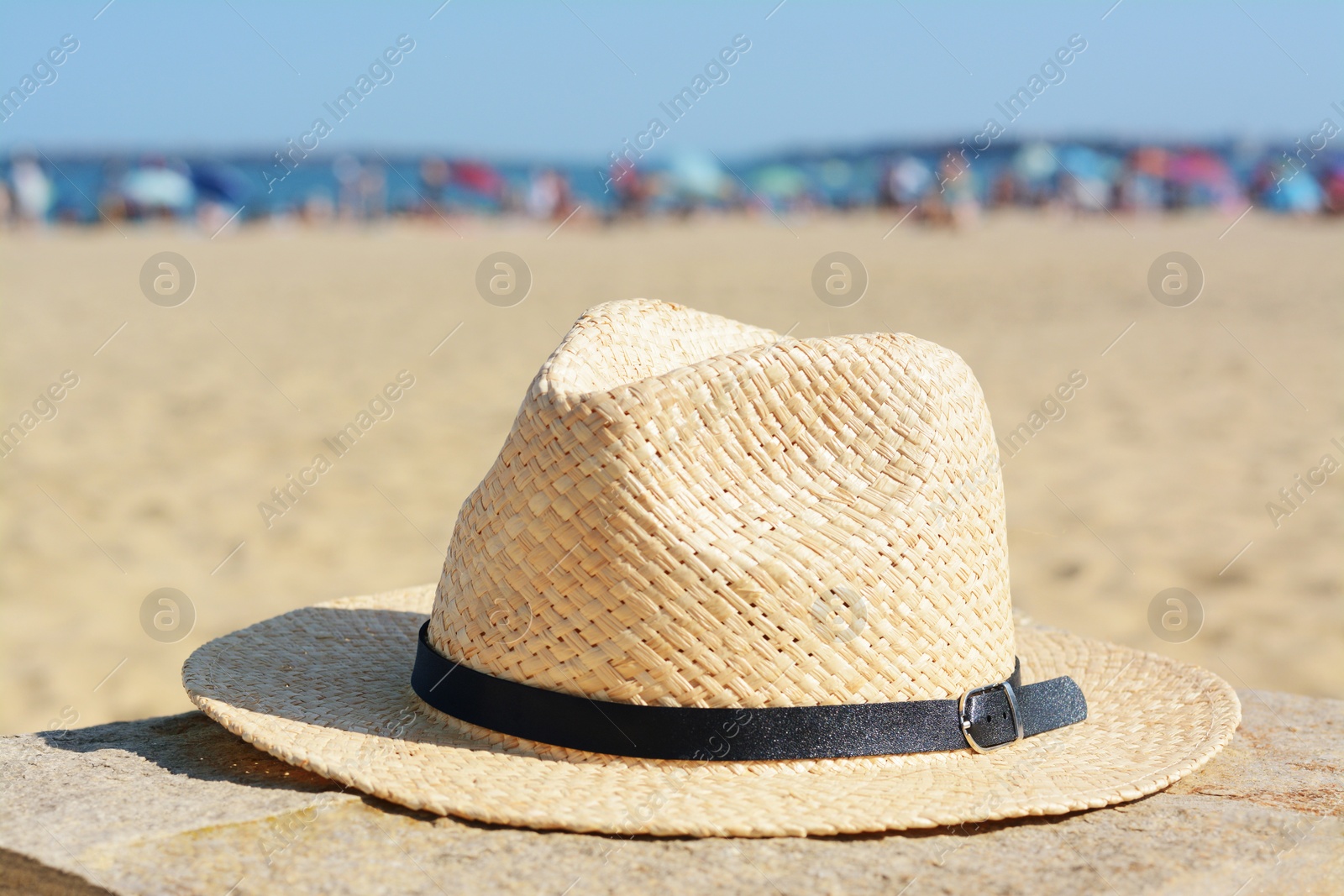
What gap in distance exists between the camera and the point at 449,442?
22.4 feet

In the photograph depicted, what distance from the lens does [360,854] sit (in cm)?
179

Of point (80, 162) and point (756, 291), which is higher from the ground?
point (80, 162)

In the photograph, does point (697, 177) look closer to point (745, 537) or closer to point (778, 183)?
point (778, 183)

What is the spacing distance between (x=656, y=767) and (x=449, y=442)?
5.06m

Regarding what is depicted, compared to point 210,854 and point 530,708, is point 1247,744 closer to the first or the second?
point 530,708

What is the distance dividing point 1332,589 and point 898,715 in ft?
11.0

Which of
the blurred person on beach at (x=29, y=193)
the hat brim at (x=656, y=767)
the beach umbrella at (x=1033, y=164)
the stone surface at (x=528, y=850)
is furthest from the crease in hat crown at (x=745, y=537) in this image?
the beach umbrella at (x=1033, y=164)

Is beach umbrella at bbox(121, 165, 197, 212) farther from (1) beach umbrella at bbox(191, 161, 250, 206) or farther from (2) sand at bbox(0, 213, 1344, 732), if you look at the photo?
(2) sand at bbox(0, 213, 1344, 732)

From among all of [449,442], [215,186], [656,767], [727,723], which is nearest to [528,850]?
[656,767]

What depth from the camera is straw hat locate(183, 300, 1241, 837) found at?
1921 mm

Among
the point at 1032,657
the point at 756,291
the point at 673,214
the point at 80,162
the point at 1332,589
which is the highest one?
the point at 80,162

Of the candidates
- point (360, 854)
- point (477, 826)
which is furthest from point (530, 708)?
point (360, 854)

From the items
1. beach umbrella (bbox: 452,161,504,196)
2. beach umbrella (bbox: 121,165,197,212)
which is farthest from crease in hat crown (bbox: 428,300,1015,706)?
beach umbrella (bbox: 452,161,504,196)

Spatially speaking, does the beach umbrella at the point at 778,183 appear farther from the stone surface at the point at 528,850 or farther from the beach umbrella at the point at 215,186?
the stone surface at the point at 528,850
